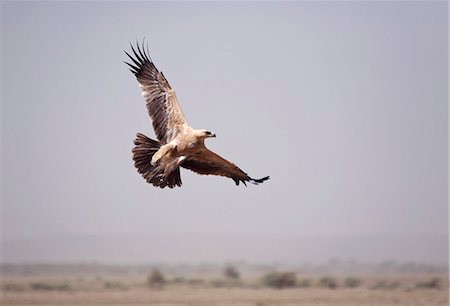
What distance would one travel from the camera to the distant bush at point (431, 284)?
36812 mm

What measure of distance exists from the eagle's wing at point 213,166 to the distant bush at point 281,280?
2143cm

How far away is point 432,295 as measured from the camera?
33.7 metres

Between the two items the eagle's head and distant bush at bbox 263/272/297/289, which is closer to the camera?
the eagle's head

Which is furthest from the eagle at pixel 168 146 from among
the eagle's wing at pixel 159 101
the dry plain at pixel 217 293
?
the dry plain at pixel 217 293

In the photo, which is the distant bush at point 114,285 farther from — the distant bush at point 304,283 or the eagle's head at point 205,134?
the eagle's head at point 205,134

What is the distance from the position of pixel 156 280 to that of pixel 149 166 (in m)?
24.4

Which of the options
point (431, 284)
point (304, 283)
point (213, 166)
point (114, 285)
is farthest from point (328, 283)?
point (213, 166)

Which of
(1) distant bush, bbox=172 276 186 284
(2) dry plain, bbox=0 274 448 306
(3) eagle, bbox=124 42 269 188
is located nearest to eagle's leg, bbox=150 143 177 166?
(3) eagle, bbox=124 42 269 188

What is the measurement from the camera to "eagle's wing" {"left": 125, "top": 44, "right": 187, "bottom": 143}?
50.4 ft

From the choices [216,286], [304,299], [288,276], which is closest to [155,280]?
[216,286]

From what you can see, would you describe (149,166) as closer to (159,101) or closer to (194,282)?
(159,101)

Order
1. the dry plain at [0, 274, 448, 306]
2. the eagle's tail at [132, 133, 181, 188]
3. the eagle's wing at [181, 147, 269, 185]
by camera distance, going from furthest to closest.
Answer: the dry plain at [0, 274, 448, 306] < the eagle's wing at [181, 147, 269, 185] < the eagle's tail at [132, 133, 181, 188]

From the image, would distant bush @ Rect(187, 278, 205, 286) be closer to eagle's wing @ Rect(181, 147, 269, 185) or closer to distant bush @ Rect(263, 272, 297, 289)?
distant bush @ Rect(263, 272, 297, 289)

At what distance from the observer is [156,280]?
3891 centimetres
